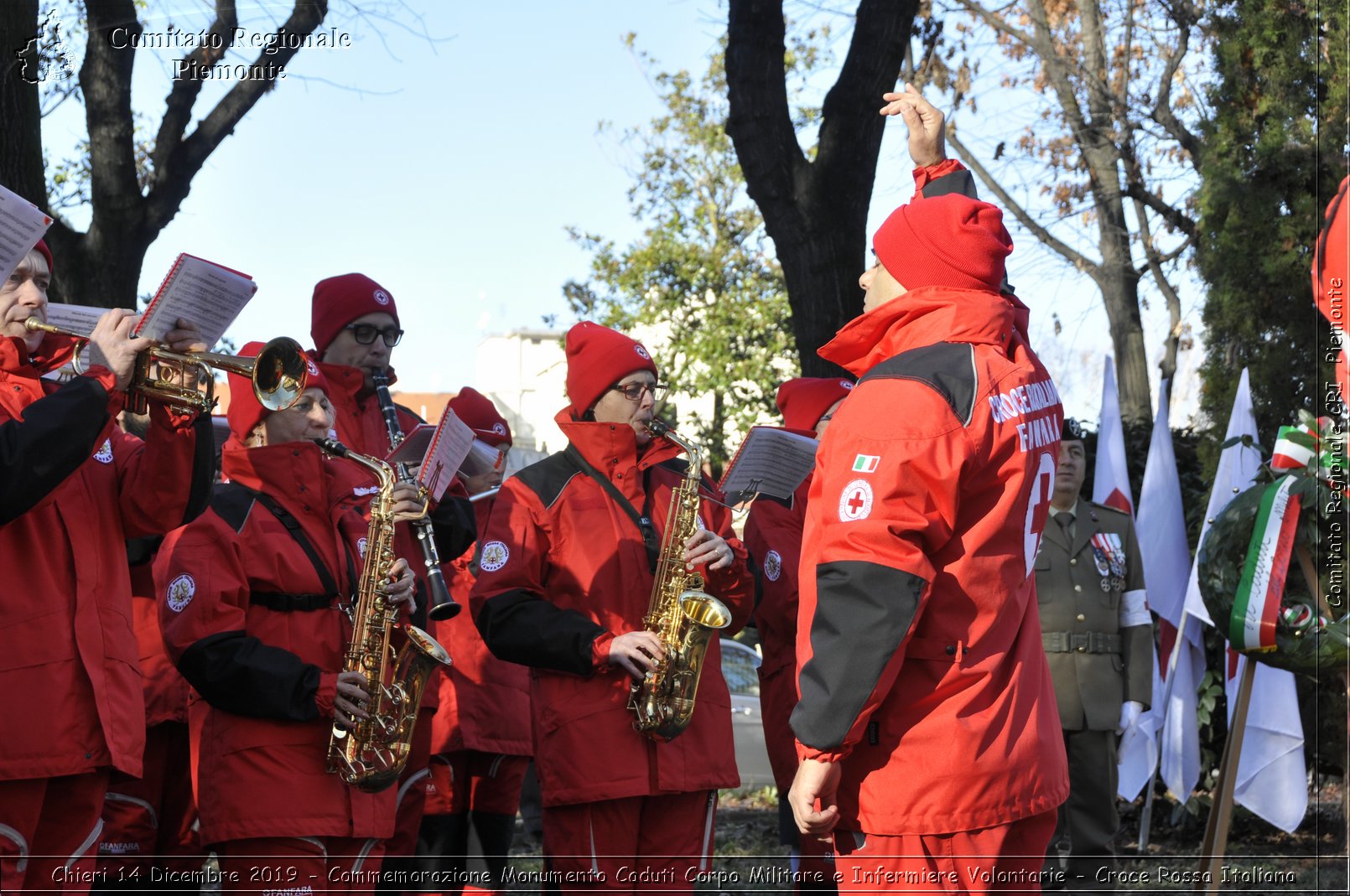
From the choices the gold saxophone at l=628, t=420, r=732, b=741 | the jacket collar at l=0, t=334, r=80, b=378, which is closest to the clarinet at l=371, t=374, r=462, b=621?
the gold saxophone at l=628, t=420, r=732, b=741

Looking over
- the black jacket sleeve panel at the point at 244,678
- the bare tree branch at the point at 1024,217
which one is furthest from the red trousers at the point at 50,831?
the bare tree branch at the point at 1024,217

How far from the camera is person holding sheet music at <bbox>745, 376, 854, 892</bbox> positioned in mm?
6285

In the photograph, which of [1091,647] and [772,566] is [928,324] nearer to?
[772,566]

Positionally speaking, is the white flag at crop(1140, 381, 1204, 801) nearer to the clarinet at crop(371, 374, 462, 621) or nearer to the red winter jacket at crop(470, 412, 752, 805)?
the red winter jacket at crop(470, 412, 752, 805)

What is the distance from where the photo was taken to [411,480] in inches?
204

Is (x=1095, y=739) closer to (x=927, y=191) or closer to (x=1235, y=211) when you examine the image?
(x=927, y=191)

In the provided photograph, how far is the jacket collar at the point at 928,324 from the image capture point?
3.57m

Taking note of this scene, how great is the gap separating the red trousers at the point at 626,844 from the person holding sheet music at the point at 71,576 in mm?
1482

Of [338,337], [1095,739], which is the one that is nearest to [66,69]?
[338,337]

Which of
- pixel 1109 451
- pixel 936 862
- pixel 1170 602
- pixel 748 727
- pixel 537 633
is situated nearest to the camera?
pixel 936 862

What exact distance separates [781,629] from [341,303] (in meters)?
2.46

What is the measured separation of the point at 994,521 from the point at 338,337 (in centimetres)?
344

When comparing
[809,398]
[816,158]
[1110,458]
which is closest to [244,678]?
[809,398]

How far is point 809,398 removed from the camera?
6914 millimetres
